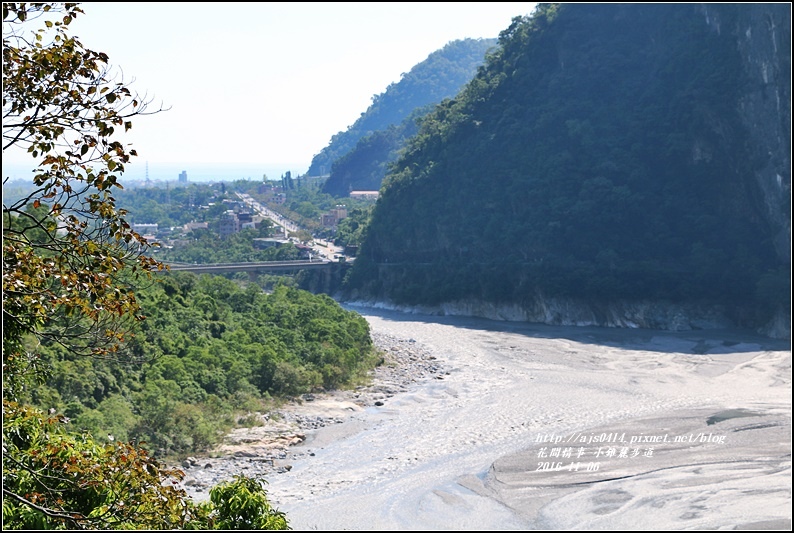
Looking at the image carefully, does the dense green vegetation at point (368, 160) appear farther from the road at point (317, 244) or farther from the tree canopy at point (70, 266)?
the tree canopy at point (70, 266)

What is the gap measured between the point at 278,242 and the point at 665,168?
3974 cm

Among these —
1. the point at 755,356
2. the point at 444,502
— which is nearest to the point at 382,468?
the point at 444,502

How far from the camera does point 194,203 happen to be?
158 m

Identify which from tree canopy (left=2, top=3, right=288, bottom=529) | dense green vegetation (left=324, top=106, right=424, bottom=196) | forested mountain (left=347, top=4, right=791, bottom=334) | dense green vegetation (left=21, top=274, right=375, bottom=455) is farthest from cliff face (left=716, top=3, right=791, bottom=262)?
dense green vegetation (left=324, top=106, right=424, bottom=196)

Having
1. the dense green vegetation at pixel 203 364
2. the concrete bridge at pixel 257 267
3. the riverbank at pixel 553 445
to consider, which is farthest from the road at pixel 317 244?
the riverbank at pixel 553 445

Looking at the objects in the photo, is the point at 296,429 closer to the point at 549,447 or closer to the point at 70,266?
the point at 549,447

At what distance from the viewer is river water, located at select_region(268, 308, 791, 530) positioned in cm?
2388

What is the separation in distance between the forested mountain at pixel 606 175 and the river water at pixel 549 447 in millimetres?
11622

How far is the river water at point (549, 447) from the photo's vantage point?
23.9 meters

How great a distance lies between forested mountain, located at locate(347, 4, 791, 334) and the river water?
1162cm

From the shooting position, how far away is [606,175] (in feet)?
227

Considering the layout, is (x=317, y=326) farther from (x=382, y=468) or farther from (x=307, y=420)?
(x=382, y=468)

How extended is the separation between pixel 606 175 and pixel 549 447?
139 feet

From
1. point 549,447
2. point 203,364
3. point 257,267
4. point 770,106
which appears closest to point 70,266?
point 549,447
